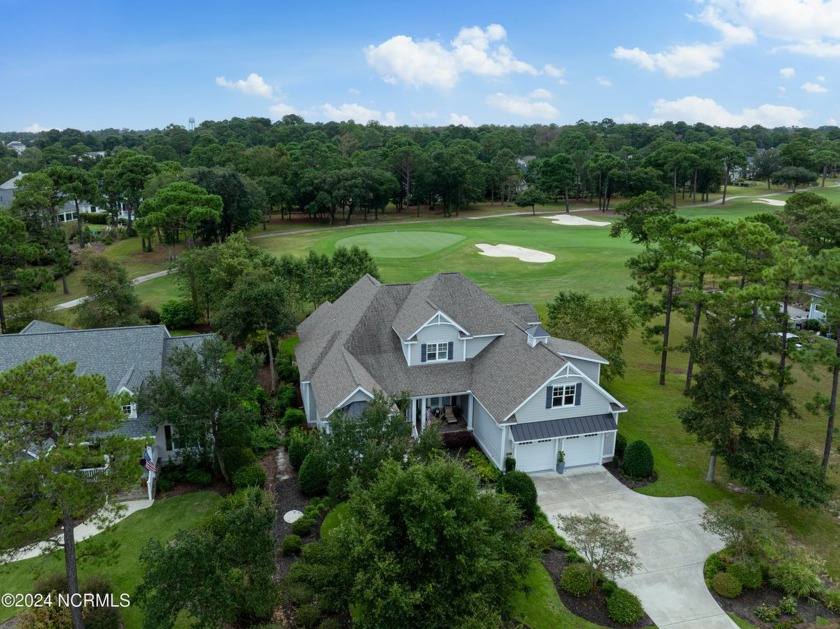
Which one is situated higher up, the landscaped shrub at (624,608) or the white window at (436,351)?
the white window at (436,351)

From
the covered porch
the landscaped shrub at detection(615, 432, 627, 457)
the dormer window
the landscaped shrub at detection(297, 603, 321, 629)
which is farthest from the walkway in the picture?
the landscaped shrub at detection(615, 432, 627, 457)

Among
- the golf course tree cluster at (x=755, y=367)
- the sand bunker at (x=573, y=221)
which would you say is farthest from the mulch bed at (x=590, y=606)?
the sand bunker at (x=573, y=221)

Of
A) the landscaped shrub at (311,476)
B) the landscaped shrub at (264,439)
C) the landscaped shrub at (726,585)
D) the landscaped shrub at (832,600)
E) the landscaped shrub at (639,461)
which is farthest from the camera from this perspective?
the landscaped shrub at (264,439)

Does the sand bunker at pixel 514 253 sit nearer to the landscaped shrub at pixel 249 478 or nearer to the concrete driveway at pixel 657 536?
the concrete driveway at pixel 657 536

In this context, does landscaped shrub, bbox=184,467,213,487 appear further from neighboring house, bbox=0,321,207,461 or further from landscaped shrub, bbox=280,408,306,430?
landscaped shrub, bbox=280,408,306,430

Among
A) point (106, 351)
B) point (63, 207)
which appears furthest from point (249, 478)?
point (63, 207)

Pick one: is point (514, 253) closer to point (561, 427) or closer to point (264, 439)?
point (561, 427)
